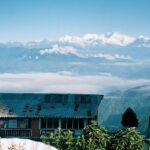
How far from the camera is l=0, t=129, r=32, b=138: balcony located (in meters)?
60.8

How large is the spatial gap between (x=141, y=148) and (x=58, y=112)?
74.2ft

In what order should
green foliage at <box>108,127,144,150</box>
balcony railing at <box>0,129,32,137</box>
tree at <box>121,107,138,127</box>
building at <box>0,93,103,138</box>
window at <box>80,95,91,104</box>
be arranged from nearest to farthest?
green foliage at <box>108,127,144,150</box> → building at <box>0,93,103,138</box> → balcony railing at <box>0,129,32,137</box> → window at <box>80,95,91,104</box> → tree at <box>121,107,138,127</box>

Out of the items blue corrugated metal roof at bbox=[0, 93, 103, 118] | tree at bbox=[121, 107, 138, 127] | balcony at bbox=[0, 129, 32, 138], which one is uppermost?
blue corrugated metal roof at bbox=[0, 93, 103, 118]

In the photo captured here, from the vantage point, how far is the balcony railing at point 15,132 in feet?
199

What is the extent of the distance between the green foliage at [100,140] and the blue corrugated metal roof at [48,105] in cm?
1976

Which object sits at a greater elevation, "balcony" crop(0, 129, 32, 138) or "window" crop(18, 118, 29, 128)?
"window" crop(18, 118, 29, 128)

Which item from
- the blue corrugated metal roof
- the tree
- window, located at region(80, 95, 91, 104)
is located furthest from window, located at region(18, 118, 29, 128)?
the tree

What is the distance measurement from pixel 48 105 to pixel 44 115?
2.16m

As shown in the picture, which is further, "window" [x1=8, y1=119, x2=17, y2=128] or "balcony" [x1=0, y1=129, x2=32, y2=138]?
"window" [x1=8, y1=119, x2=17, y2=128]

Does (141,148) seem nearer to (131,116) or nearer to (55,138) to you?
(55,138)

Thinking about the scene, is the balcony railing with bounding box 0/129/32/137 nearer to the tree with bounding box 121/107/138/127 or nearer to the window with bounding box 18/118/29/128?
the window with bounding box 18/118/29/128

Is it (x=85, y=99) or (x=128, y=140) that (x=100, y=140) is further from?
(x=85, y=99)

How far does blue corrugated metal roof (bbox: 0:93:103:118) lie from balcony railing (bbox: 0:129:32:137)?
2.16 meters

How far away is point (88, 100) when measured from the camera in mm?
61594
